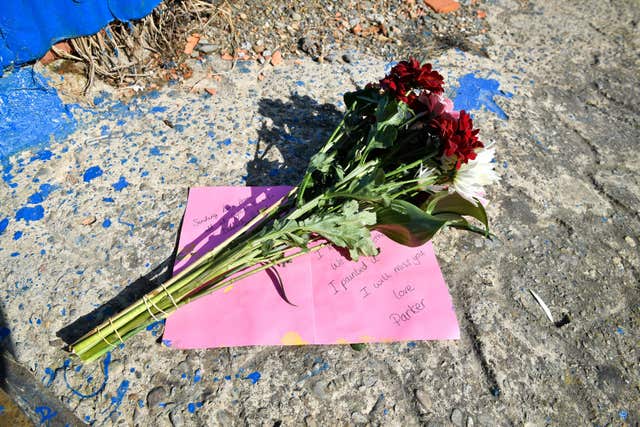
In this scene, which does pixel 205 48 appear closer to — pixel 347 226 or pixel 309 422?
pixel 347 226

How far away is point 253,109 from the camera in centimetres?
192

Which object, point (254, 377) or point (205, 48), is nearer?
point (254, 377)

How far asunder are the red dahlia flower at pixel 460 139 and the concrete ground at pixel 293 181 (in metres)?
0.46

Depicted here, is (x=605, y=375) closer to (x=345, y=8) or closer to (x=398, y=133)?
(x=398, y=133)

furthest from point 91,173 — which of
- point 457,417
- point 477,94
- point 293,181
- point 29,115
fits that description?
point 477,94

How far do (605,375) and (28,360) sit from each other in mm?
1629

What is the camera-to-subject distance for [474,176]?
122cm

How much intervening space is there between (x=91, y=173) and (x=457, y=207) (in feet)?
4.13

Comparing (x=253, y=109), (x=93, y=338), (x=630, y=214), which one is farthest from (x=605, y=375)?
(x=253, y=109)

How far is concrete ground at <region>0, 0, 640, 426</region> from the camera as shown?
3.94ft

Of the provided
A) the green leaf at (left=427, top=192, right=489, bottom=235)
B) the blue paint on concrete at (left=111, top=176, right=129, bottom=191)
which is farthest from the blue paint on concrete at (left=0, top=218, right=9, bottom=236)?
the green leaf at (left=427, top=192, right=489, bottom=235)

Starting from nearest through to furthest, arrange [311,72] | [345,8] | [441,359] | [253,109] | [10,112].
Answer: [441,359] < [10,112] < [253,109] < [311,72] < [345,8]

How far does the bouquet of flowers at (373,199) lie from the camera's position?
47.2 inches

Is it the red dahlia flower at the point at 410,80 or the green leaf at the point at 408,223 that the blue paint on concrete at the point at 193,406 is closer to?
the green leaf at the point at 408,223
